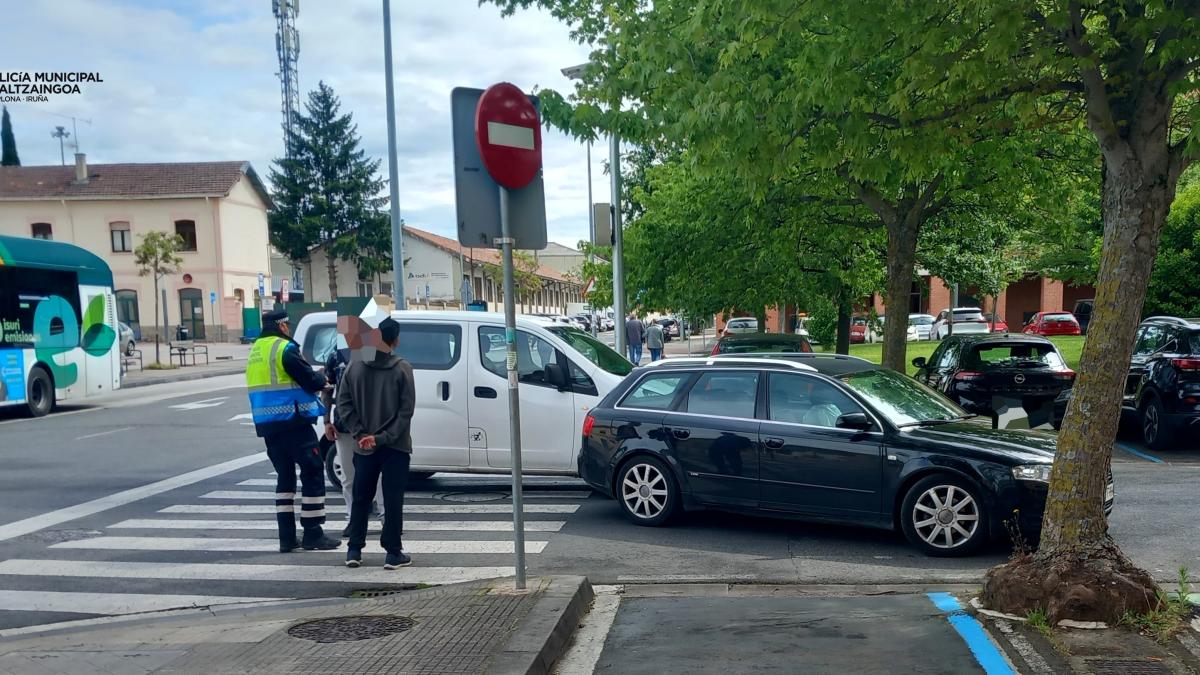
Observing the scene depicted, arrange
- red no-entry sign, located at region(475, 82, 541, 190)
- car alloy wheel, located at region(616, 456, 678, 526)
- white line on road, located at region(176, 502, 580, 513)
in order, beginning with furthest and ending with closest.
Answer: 1. white line on road, located at region(176, 502, 580, 513)
2. car alloy wheel, located at region(616, 456, 678, 526)
3. red no-entry sign, located at region(475, 82, 541, 190)

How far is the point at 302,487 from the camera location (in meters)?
7.50

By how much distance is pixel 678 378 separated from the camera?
8.43 m

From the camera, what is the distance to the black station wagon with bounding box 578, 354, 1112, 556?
695 cm

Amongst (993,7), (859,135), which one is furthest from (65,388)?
(993,7)

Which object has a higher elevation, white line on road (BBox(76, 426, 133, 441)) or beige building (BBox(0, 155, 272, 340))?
beige building (BBox(0, 155, 272, 340))

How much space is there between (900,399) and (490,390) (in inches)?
159

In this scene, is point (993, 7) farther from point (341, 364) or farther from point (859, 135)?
point (341, 364)

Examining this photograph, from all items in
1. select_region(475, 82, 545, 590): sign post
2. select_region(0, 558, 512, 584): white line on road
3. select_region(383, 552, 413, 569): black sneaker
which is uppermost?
select_region(475, 82, 545, 590): sign post

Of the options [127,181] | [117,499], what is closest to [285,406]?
[117,499]

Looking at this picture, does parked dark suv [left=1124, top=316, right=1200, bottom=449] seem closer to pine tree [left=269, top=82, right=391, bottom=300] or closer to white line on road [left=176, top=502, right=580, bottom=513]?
white line on road [left=176, top=502, right=580, bottom=513]

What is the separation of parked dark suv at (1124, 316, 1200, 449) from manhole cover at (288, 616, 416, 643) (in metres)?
9.74

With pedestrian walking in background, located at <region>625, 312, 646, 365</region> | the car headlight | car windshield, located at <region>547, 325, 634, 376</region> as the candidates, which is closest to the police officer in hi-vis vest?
car windshield, located at <region>547, 325, 634, 376</region>

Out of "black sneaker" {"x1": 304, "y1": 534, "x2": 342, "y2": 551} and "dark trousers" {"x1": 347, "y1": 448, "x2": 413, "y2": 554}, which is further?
"black sneaker" {"x1": 304, "y1": 534, "x2": 342, "y2": 551}

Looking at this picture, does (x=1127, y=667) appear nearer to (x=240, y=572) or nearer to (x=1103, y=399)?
(x=1103, y=399)
